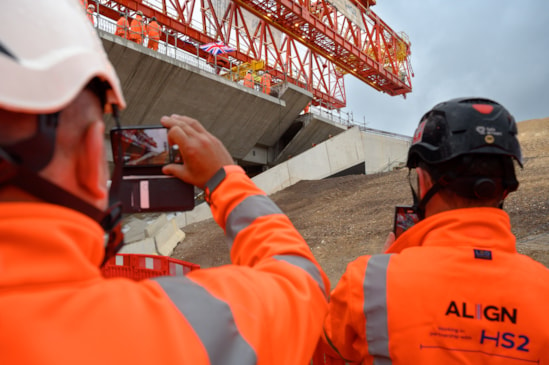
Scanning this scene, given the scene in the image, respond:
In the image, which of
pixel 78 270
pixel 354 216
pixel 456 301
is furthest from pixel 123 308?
pixel 354 216

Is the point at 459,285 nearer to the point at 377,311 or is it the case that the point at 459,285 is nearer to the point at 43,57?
the point at 377,311

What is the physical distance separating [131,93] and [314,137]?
1269cm

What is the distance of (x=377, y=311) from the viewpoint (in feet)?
4.57

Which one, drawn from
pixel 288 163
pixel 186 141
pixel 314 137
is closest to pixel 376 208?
pixel 288 163

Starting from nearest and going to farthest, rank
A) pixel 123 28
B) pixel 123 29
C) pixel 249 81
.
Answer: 1. pixel 123 28
2. pixel 123 29
3. pixel 249 81

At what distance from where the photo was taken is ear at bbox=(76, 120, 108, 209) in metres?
0.71

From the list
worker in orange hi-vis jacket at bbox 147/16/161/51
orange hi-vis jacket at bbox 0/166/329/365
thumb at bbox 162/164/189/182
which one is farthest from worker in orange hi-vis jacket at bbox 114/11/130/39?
orange hi-vis jacket at bbox 0/166/329/365

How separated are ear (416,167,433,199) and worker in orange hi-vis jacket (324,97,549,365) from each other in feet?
0.25

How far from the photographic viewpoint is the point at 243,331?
0.74 metres

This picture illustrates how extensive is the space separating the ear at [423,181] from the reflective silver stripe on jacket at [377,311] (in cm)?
48

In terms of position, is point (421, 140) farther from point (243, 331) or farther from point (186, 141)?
point (243, 331)

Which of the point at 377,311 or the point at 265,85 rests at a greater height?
the point at 265,85

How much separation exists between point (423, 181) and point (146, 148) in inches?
49.7

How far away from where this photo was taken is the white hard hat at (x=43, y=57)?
1.90ft
